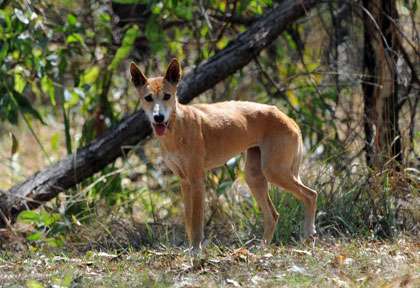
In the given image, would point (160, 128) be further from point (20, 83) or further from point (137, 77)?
point (20, 83)

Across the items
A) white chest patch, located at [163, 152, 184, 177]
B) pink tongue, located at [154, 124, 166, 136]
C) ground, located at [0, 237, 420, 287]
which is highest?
pink tongue, located at [154, 124, 166, 136]

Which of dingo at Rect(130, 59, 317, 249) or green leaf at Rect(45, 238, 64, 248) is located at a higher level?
dingo at Rect(130, 59, 317, 249)

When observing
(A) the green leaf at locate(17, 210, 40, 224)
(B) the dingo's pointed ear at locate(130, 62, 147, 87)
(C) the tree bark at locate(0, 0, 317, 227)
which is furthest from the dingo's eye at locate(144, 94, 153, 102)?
(A) the green leaf at locate(17, 210, 40, 224)

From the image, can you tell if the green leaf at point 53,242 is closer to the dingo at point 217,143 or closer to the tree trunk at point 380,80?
the dingo at point 217,143

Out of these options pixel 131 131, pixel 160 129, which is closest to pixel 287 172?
pixel 160 129

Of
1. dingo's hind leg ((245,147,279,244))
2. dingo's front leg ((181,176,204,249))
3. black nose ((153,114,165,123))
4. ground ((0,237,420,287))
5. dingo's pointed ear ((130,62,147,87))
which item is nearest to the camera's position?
ground ((0,237,420,287))

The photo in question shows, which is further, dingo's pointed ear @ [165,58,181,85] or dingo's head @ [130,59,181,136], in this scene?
dingo's pointed ear @ [165,58,181,85]

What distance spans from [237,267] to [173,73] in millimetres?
2022

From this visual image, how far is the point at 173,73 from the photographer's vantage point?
25.8 feet

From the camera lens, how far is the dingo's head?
7.54 m

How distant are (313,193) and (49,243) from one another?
2.74m

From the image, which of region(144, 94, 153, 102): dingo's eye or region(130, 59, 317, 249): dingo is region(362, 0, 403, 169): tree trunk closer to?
region(130, 59, 317, 249): dingo

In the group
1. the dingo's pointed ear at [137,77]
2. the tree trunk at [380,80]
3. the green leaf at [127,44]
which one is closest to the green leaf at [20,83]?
Result: the green leaf at [127,44]

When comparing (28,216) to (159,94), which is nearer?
(159,94)
